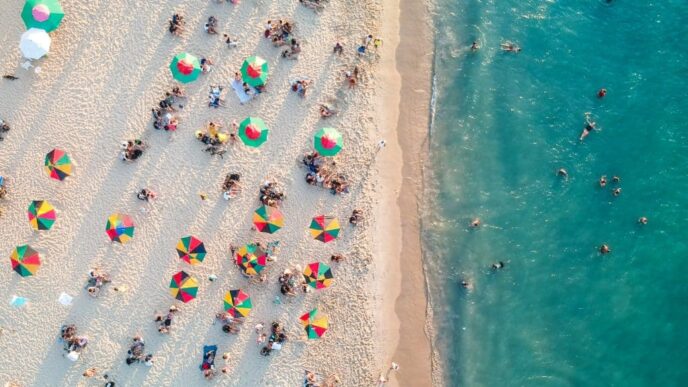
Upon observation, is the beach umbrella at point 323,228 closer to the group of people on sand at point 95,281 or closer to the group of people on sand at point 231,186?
the group of people on sand at point 231,186

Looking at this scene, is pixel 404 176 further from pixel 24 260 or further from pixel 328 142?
pixel 24 260

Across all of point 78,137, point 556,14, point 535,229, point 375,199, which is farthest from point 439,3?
point 78,137

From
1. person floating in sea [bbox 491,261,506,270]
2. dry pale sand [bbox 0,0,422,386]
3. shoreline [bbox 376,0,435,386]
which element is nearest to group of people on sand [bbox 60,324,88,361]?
dry pale sand [bbox 0,0,422,386]

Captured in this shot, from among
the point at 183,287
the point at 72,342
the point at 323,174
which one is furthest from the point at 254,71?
the point at 72,342

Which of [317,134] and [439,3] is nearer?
[317,134]

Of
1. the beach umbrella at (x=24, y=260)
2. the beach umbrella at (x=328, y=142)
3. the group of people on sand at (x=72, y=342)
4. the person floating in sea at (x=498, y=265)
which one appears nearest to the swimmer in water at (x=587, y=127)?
the person floating in sea at (x=498, y=265)

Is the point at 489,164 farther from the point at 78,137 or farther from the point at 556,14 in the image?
the point at 78,137

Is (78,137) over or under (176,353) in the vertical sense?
over
